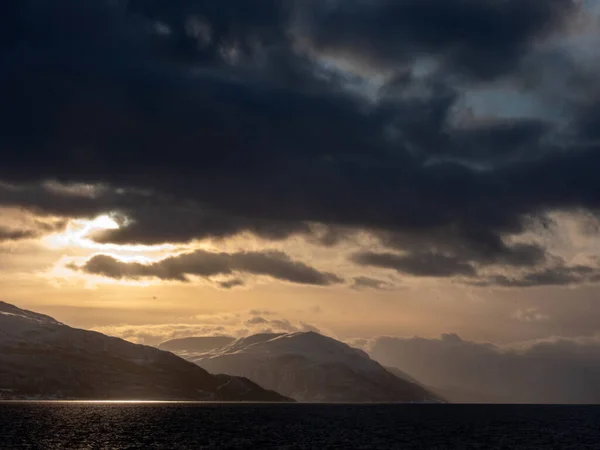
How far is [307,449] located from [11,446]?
7015cm

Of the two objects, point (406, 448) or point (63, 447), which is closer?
point (63, 447)

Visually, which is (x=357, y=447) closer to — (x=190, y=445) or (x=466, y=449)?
(x=466, y=449)

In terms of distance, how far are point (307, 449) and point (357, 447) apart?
15767 mm

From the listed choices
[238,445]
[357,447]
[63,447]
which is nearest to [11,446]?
[63,447]

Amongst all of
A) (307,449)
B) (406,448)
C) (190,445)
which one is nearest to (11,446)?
(190,445)

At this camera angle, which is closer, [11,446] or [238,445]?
[11,446]

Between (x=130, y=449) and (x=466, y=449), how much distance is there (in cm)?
8555

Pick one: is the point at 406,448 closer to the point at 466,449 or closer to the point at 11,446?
the point at 466,449

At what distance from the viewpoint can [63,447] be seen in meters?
185

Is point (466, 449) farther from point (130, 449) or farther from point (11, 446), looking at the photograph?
point (11, 446)

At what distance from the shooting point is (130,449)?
602ft


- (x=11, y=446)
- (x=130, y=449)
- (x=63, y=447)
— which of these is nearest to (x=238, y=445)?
(x=130, y=449)

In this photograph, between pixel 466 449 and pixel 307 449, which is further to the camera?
pixel 466 449

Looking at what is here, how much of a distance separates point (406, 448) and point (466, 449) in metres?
16.1
